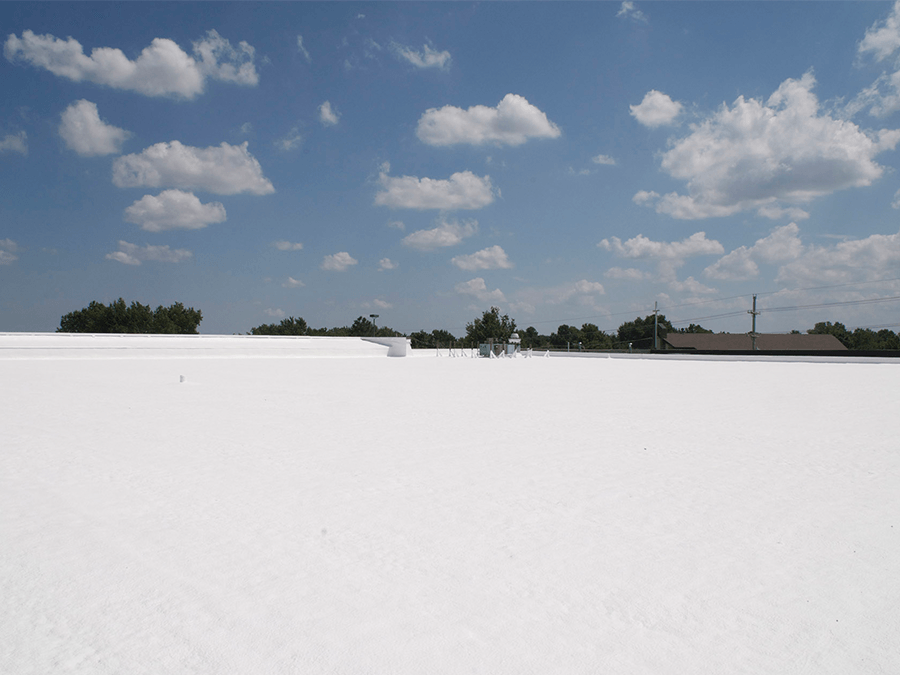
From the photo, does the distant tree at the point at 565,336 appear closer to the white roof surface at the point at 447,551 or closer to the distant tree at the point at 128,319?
the distant tree at the point at 128,319

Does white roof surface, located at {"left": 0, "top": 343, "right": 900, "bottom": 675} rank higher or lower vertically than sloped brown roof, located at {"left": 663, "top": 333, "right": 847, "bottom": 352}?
lower

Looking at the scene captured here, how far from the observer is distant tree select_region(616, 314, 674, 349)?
107875mm

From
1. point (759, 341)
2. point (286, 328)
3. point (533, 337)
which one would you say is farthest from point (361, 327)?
point (759, 341)

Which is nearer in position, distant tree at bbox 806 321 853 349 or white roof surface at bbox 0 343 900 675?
white roof surface at bbox 0 343 900 675

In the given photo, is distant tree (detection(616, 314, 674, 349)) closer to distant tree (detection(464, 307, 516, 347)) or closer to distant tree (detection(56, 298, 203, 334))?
distant tree (detection(464, 307, 516, 347))

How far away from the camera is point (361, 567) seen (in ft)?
10.9

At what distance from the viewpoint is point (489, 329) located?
9125 centimetres

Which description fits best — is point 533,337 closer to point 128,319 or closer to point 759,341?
point 759,341

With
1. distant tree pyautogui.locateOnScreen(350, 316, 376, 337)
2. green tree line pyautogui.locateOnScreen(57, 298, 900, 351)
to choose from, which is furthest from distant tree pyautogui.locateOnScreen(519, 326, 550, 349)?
distant tree pyautogui.locateOnScreen(350, 316, 376, 337)

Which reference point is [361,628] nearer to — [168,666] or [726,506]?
[168,666]

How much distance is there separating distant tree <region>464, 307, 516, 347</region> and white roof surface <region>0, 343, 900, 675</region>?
272ft

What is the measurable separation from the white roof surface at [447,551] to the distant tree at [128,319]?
73.1 m

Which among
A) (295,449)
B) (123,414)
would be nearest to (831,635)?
(295,449)

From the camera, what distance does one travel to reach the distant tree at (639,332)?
108 metres
